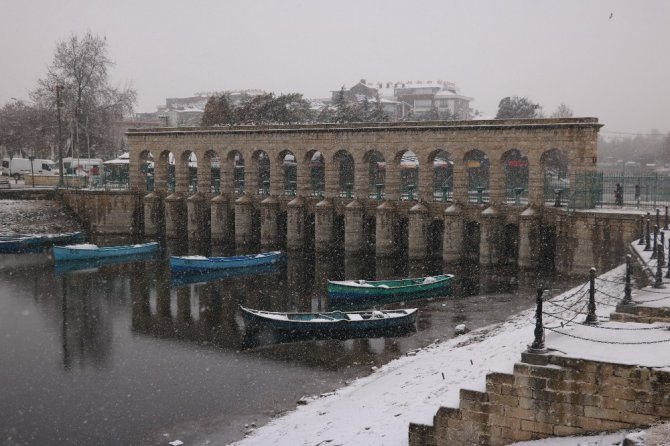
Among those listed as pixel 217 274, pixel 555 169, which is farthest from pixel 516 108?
pixel 217 274

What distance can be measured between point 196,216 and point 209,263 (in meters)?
12.7

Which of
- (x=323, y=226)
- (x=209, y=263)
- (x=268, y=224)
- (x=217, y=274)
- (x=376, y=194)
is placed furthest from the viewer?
(x=268, y=224)

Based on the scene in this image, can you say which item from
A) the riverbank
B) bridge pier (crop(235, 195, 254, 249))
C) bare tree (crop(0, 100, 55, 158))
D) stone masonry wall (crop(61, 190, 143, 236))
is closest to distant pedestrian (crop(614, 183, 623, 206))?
bridge pier (crop(235, 195, 254, 249))

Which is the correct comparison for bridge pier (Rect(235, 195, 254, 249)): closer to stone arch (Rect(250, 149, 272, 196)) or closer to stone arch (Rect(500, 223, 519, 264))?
stone arch (Rect(250, 149, 272, 196))

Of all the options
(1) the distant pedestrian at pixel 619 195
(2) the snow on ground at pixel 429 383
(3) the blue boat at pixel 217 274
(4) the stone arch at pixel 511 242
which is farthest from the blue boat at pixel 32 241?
(1) the distant pedestrian at pixel 619 195

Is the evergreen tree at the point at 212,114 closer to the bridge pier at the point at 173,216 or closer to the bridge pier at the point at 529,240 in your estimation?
the bridge pier at the point at 173,216

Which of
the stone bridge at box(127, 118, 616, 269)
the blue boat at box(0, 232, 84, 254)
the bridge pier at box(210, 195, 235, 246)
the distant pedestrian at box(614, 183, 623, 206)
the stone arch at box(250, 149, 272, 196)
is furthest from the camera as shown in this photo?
the stone arch at box(250, 149, 272, 196)

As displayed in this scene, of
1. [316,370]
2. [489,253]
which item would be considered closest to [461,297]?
[489,253]

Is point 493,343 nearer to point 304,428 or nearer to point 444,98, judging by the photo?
point 304,428

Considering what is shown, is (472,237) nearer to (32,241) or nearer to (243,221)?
(243,221)

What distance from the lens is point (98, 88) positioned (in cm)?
7181

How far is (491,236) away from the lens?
40594 mm

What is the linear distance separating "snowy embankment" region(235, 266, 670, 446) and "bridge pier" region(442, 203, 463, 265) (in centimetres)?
1917

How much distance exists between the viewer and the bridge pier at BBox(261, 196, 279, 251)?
1962 inches
